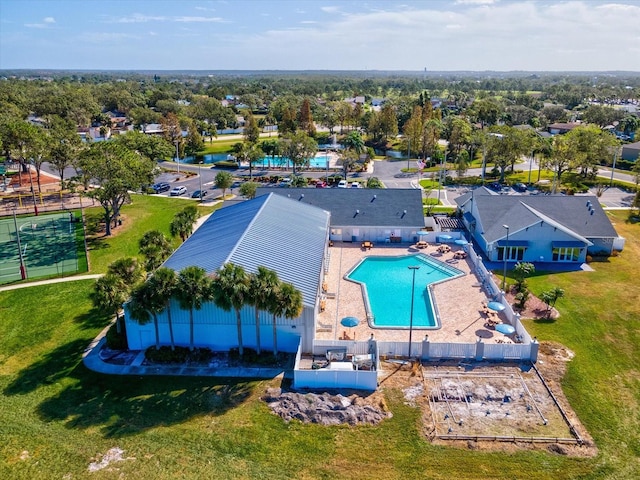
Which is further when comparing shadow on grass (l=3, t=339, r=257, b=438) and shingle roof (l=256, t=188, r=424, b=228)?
shingle roof (l=256, t=188, r=424, b=228)

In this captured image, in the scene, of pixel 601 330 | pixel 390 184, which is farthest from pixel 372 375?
pixel 390 184

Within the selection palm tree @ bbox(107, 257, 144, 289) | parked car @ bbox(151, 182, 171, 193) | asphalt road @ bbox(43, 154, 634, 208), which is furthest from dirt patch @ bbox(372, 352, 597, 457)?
parked car @ bbox(151, 182, 171, 193)

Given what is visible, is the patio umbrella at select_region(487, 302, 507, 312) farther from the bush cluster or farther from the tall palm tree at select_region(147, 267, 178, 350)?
the tall palm tree at select_region(147, 267, 178, 350)

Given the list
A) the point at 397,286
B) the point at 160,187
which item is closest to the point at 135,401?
the point at 397,286

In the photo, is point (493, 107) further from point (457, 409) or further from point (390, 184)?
point (457, 409)

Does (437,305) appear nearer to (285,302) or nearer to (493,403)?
(493,403)
